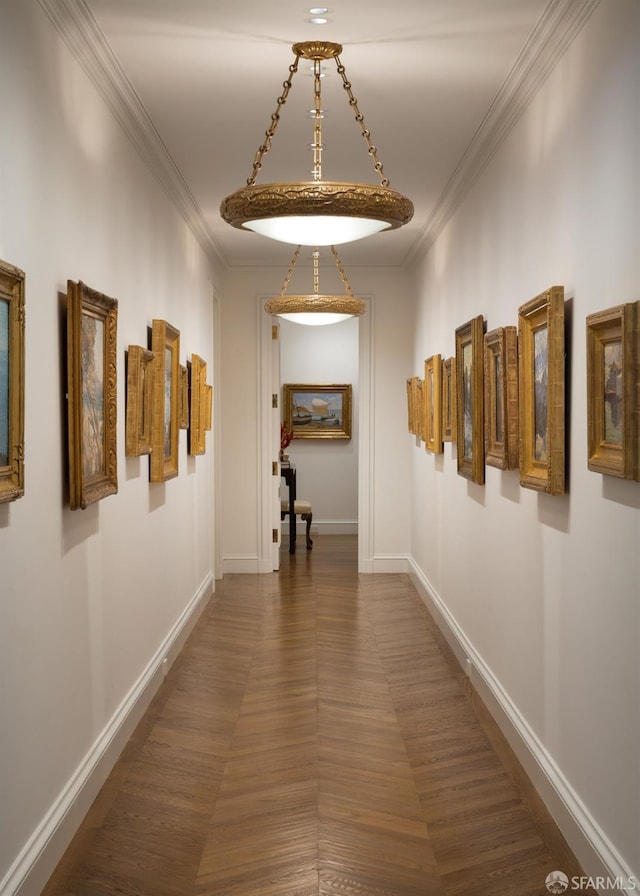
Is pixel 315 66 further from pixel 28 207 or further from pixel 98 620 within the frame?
pixel 98 620

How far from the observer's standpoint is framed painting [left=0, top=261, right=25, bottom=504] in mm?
2648

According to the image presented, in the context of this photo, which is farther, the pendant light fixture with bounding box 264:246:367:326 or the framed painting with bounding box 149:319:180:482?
the pendant light fixture with bounding box 264:246:367:326

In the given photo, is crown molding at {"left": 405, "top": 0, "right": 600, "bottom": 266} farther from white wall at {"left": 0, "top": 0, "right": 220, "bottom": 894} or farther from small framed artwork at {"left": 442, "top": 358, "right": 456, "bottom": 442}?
white wall at {"left": 0, "top": 0, "right": 220, "bottom": 894}

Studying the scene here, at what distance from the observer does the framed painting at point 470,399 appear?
5145mm

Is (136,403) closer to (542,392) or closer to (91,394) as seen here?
(91,394)

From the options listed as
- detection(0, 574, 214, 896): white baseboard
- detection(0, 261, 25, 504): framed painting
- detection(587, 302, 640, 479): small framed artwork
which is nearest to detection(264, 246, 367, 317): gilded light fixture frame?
detection(0, 574, 214, 896): white baseboard

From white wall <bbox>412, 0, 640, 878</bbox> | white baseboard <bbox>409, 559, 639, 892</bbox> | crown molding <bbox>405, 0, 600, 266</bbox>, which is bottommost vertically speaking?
white baseboard <bbox>409, 559, 639, 892</bbox>

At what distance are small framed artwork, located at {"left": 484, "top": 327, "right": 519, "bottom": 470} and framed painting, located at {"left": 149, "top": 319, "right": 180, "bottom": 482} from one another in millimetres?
1811

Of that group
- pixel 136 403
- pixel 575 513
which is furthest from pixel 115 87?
pixel 575 513

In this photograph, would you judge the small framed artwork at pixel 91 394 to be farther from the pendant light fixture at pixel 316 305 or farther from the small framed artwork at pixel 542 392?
the pendant light fixture at pixel 316 305

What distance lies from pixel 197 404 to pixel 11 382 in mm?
4152

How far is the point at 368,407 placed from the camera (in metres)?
9.55

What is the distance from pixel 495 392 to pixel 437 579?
289cm

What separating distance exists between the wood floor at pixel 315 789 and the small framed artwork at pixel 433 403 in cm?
156
